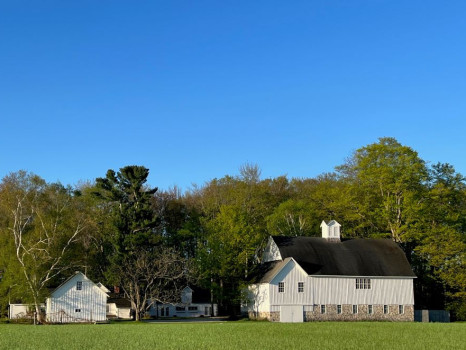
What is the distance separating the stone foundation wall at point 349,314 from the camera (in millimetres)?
59781

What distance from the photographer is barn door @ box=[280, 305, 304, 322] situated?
59.1 m

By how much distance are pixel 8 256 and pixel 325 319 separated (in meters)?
30.1

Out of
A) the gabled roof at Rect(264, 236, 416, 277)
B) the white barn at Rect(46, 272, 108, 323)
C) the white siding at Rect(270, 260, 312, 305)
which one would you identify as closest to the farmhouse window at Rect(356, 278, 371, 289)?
the gabled roof at Rect(264, 236, 416, 277)

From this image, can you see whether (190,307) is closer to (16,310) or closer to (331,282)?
(16,310)

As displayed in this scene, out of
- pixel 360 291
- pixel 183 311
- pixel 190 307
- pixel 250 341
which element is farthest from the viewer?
pixel 190 307

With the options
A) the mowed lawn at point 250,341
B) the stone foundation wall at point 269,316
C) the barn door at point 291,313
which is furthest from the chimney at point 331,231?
the mowed lawn at point 250,341

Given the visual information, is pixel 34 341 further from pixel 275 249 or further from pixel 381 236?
pixel 381 236

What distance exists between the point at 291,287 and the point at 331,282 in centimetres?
414

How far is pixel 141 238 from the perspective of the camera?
6269cm

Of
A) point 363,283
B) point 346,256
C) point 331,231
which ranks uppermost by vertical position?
point 331,231

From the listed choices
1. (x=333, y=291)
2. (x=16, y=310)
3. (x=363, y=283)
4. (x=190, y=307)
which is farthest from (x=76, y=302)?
(x=363, y=283)

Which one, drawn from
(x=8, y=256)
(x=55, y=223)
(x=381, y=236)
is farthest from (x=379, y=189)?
(x=8, y=256)

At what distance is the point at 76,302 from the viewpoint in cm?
5919

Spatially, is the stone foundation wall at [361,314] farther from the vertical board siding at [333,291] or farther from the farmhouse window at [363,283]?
the farmhouse window at [363,283]
